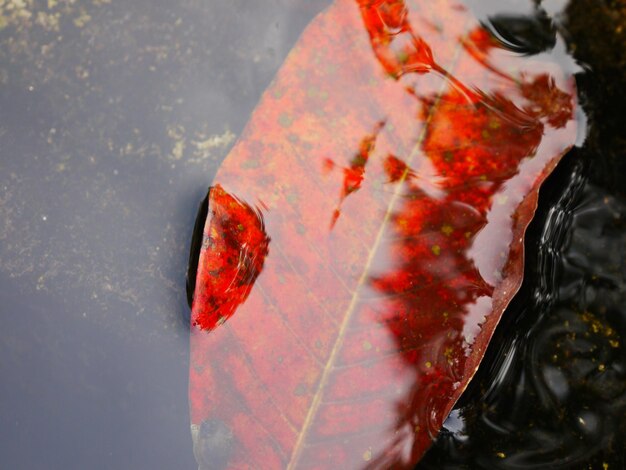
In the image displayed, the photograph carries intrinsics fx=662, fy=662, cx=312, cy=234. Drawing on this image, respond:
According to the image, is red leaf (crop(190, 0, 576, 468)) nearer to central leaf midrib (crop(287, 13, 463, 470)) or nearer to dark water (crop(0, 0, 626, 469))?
central leaf midrib (crop(287, 13, 463, 470))

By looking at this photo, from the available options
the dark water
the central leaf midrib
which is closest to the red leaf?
the central leaf midrib

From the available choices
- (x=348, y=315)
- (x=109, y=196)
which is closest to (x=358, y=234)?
(x=348, y=315)

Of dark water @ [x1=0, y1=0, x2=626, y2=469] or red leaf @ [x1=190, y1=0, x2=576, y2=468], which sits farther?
dark water @ [x1=0, y1=0, x2=626, y2=469]

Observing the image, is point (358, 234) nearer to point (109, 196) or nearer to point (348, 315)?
point (348, 315)

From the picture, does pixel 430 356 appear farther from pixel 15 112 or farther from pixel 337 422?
pixel 15 112

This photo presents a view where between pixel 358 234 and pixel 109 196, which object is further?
pixel 109 196

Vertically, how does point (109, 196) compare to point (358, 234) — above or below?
above

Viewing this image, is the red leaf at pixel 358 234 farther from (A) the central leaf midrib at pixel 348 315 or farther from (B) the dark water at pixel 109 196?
(B) the dark water at pixel 109 196

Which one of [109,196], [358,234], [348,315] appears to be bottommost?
[348,315]

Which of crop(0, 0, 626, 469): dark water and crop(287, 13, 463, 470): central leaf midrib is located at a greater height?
crop(0, 0, 626, 469): dark water

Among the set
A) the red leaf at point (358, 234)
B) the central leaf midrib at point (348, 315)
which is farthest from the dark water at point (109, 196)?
the central leaf midrib at point (348, 315)
